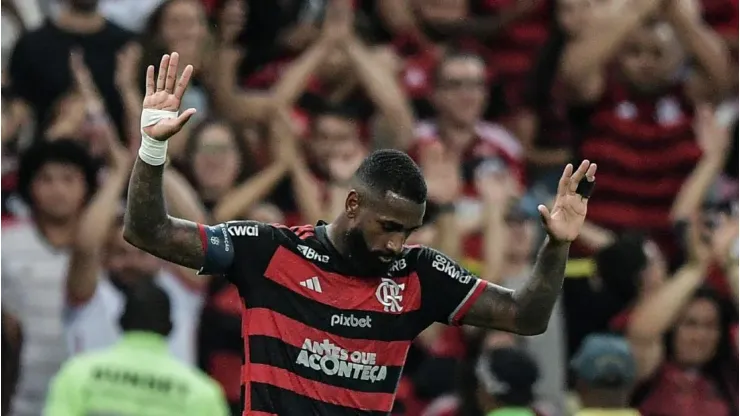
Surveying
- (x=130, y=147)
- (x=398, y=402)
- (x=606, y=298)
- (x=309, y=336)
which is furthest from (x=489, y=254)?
(x=309, y=336)

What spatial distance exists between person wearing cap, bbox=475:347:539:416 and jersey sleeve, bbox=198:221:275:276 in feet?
6.99

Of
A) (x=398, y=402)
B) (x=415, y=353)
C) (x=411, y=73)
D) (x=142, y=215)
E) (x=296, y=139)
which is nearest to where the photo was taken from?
(x=142, y=215)

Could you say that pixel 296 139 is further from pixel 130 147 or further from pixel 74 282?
pixel 74 282

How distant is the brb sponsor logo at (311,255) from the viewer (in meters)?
6.20

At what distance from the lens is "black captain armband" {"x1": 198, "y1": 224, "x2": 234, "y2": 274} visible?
600 cm

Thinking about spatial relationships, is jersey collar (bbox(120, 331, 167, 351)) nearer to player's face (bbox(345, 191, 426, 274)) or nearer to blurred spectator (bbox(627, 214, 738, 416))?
player's face (bbox(345, 191, 426, 274))

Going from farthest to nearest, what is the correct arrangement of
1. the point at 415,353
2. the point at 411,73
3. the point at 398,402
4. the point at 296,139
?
the point at 411,73 < the point at 296,139 < the point at 415,353 < the point at 398,402

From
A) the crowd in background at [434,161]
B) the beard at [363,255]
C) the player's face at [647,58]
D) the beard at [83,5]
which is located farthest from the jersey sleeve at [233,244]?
the player's face at [647,58]

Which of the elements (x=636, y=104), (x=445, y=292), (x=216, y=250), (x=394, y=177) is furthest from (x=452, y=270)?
(x=636, y=104)

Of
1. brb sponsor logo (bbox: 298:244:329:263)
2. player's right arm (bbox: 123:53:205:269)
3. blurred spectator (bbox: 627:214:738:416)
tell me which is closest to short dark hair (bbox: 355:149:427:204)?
brb sponsor logo (bbox: 298:244:329:263)

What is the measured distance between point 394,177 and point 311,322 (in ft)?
2.00

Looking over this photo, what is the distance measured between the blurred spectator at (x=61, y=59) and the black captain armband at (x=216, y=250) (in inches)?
160

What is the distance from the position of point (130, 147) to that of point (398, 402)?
7.29 ft

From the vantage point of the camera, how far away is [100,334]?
897cm
